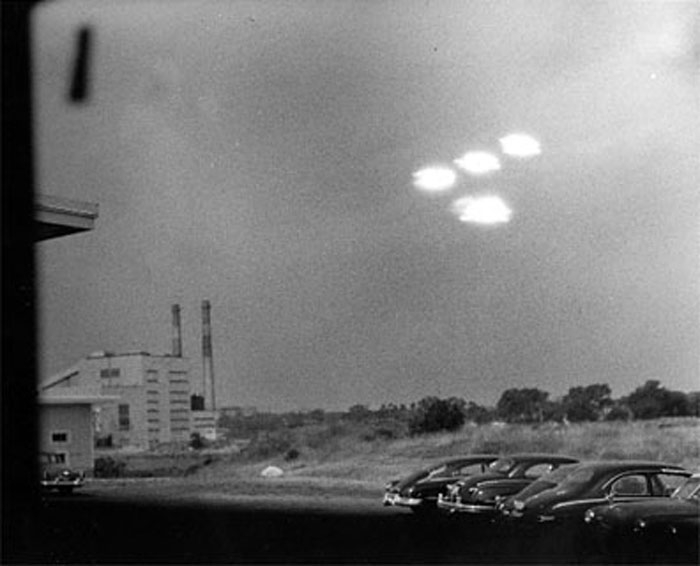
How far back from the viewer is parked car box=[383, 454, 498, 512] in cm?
568

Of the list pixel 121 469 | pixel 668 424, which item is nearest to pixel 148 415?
pixel 121 469

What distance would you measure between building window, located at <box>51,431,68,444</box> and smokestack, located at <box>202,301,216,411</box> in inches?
34.1

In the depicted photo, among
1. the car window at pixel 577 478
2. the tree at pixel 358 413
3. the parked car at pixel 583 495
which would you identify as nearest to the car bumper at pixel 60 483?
the tree at pixel 358 413

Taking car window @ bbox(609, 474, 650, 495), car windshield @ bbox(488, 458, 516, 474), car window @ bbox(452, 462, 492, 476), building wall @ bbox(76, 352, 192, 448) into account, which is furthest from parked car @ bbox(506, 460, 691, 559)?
building wall @ bbox(76, 352, 192, 448)

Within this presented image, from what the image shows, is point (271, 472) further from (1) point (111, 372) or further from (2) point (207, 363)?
(1) point (111, 372)

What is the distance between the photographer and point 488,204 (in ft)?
17.8

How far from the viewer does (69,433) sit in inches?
251

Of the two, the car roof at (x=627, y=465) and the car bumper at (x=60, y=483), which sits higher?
the car bumper at (x=60, y=483)

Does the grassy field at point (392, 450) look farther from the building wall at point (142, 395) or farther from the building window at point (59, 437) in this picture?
the building window at point (59, 437)

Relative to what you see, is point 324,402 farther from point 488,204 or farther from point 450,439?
point 488,204

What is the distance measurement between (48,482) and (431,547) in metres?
2.11

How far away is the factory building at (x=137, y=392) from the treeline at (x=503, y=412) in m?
0.29

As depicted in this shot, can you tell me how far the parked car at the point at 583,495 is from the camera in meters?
5.20

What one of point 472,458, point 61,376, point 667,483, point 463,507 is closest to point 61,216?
point 61,376
